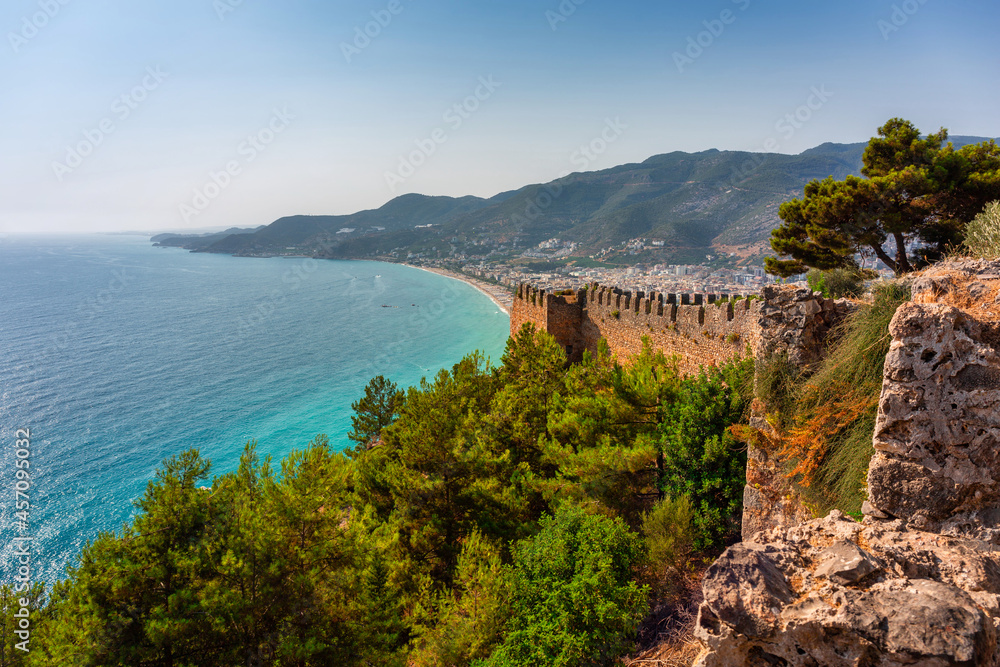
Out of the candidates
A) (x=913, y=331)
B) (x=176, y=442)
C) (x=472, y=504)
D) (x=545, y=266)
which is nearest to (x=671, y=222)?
(x=545, y=266)

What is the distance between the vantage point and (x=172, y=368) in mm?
51531

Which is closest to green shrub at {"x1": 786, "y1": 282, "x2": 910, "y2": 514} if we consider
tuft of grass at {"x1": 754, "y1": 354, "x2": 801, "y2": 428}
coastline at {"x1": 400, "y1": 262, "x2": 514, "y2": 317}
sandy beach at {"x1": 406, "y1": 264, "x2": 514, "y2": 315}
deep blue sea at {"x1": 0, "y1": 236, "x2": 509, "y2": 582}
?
tuft of grass at {"x1": 754, "y1": 354, "x2": 801, "y2": 428}

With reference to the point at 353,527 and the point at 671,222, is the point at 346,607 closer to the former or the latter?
the point at 353,527

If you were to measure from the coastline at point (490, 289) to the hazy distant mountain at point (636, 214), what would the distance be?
15981mm

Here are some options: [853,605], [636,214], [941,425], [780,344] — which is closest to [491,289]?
[636,214]

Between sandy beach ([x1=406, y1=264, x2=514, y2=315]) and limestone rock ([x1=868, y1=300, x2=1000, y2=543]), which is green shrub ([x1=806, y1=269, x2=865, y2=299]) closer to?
limestone rock ([x1=868, y1=300, x2=1000, y2=543])

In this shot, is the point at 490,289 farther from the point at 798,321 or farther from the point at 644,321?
the point at 798,321

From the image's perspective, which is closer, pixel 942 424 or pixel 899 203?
pixel 942 424

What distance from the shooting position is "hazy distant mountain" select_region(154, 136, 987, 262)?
285 ft

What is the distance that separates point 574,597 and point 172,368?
55.6 meters

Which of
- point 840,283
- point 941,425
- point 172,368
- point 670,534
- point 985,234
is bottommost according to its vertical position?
point 172,368

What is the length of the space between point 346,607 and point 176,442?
35.6m

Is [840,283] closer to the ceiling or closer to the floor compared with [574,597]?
closer to the ceiling

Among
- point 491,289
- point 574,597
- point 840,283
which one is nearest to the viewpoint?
point 574,597
